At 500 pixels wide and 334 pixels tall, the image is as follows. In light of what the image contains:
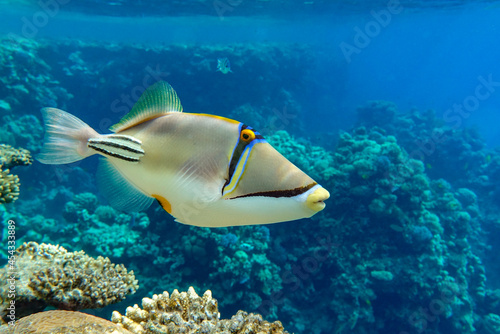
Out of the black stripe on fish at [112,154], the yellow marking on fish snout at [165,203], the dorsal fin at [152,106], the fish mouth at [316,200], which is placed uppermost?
the dorsal fin at [152,106]

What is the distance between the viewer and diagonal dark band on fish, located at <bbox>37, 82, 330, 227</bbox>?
2.55 feet

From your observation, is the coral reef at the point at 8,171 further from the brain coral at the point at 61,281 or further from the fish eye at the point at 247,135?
the fish eye at the point at 247,135

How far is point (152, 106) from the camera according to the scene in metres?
1.02

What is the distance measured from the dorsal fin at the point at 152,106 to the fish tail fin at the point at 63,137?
12 centimetres

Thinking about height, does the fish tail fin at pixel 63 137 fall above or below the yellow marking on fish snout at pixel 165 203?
above

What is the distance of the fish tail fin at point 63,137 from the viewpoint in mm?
993

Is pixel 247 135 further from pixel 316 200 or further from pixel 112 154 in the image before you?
pixel 112 154

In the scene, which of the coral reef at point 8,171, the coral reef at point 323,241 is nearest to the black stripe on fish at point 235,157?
the coral reef at point 323,241

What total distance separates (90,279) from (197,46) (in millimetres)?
20280

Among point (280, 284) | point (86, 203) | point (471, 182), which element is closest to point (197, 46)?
point (86, 203)

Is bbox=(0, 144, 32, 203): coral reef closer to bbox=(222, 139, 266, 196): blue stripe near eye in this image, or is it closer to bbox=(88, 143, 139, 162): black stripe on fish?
bbox=(88, 143, 139, 162): black stripe on fish

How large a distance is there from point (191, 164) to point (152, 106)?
33 centimetres

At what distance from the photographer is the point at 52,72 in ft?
55.0

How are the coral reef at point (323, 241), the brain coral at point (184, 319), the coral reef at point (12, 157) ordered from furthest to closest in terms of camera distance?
the coral reef at point (323, 241)
the coral reef at point (12, 157)
the brain coral at point (184, 319)
